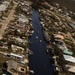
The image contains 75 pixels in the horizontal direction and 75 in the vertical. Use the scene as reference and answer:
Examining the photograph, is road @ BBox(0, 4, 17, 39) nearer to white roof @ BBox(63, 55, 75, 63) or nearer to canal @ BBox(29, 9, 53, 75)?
canal @ BBox(29, 9, 53, 75)

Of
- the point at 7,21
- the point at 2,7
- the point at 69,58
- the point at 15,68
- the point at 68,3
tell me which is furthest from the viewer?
the point at 68,3

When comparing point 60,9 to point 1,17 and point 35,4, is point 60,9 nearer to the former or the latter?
point 35,4

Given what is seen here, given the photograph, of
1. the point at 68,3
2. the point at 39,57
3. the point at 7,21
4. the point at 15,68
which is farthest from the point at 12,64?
the point at 68,3

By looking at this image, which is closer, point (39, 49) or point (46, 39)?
point (39, 49)

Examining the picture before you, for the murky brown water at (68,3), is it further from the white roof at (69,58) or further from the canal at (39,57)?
the white roof at (69,58)

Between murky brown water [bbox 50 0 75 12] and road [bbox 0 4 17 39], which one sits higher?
road [bbox 0 4 17 39]

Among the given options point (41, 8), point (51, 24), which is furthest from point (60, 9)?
point (51, 24)

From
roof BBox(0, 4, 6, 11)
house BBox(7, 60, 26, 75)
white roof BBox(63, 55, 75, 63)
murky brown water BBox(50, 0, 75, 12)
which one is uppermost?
roof BBox(0, 4, 6, 11)

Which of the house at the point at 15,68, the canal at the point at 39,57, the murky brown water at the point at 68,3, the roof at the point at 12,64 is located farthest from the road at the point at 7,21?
the murky brown water at the point at 68,3

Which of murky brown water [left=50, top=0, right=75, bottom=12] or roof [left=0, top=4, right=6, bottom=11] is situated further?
murky brown water [left=50, top=0, right=75, bottom=12]

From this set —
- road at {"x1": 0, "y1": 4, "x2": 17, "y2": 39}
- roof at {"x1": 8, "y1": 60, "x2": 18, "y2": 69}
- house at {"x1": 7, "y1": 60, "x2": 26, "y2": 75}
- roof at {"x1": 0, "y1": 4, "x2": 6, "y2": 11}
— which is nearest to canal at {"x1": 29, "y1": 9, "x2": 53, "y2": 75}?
house at {"x1": 7, "y1": 60, "x2": 26, "y2": 75}

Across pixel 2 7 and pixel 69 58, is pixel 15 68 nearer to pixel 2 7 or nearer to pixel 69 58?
pixel 69 58
